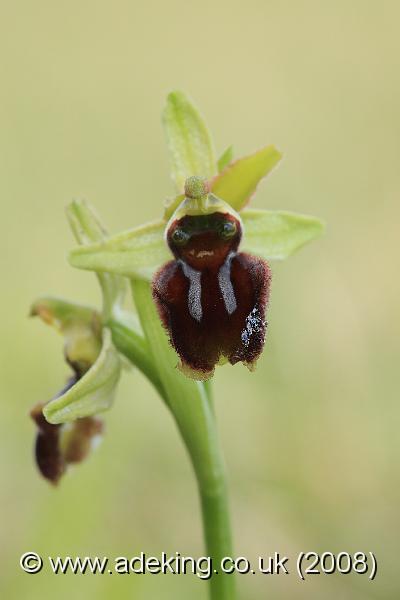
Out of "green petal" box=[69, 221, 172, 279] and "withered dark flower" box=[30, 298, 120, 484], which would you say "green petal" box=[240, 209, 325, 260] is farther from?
"withered dark flower" box=[30, 298, 120, 484]

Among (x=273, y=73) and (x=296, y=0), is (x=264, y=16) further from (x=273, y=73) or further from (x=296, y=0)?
(x=273, y=73)

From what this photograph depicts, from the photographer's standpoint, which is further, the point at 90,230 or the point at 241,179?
the point at 90,230

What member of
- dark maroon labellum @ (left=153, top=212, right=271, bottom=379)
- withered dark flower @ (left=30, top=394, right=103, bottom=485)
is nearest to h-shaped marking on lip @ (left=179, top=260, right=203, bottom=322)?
dark maroon labellum @ (left=153, top=212, right=271, bottom=379)

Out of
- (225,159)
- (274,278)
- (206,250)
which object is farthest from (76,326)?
(274,278)

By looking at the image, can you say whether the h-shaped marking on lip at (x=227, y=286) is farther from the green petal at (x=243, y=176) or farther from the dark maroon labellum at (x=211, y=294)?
the green petal at (x=243, y=176)

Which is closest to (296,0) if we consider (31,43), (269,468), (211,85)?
(211,85)

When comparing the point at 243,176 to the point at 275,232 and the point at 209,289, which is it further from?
the point at 209,289
